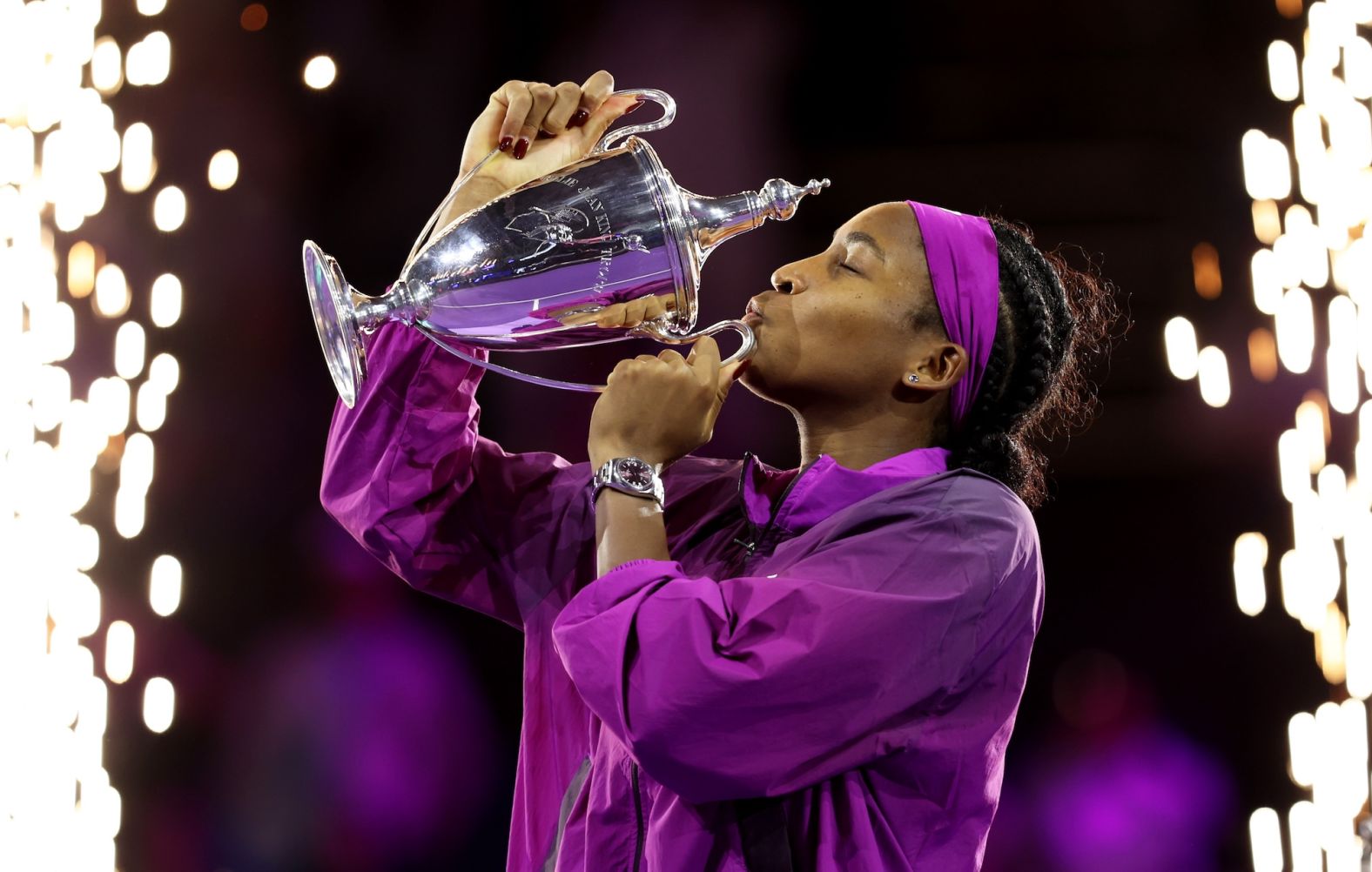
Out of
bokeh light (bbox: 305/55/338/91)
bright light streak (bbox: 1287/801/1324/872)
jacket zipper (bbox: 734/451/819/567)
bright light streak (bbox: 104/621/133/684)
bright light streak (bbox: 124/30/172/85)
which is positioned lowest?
bright light streak (bbox: 1287/801/1324/872)

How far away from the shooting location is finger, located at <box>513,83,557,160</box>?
4.25ft

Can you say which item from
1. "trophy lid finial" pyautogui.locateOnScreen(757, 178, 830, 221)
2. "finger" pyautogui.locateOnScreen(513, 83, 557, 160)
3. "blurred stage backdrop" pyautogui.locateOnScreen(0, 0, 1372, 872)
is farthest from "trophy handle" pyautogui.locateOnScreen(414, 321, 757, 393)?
"blurred stage backdrop" pyautogui.locateOnScreen(0, 0, 1372, 872)

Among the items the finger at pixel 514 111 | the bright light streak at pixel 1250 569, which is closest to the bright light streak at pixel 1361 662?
the bright light streak at pixel 1250 569

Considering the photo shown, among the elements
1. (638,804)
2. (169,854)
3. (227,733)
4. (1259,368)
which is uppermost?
(1259,368)

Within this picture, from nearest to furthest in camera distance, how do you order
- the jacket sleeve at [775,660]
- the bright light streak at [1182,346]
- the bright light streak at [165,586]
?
the jacket sleeve at [775,660]
the bright light streak at [1182,346]
the bright light streak at [165,586]

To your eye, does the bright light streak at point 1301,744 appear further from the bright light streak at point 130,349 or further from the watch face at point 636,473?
the bright light streak at point 130,349

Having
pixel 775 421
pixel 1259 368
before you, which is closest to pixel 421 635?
pixel 775 421

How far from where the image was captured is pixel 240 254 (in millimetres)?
2137

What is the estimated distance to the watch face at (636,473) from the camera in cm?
110

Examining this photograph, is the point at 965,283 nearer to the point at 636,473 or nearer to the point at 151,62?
the point at 636,473

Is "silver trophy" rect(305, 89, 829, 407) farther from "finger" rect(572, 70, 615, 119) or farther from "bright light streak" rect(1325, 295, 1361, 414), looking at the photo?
"bright light streak" rect(1325, 295, 1361, 414)

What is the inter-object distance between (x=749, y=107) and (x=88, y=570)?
130 centimetres

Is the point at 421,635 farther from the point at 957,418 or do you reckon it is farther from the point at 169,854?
the point at 957,418

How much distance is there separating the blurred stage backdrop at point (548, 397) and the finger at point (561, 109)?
791 millimetres
